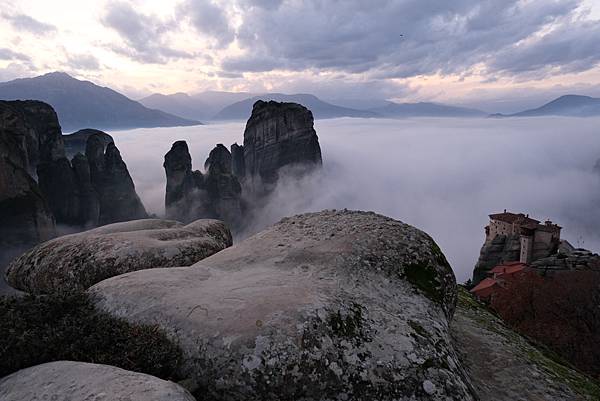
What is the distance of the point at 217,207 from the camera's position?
12500 cm

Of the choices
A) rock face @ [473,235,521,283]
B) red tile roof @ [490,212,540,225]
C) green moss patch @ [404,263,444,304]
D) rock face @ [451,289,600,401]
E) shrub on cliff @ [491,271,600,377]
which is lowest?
rock face @ [473,235,521,283]

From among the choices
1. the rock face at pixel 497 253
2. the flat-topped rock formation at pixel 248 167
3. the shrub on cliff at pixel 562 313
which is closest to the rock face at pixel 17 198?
the flat-topped rock formation at pixel 248 167

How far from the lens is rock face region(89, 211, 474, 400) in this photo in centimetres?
748

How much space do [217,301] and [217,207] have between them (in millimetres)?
118493

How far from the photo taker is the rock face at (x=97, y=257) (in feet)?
46.5

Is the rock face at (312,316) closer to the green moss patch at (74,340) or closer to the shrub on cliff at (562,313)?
the green moss patch at (74,340)

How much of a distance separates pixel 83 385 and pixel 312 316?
4331 millimetres

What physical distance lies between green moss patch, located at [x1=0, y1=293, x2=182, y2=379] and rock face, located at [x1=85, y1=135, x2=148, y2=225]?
110861mm

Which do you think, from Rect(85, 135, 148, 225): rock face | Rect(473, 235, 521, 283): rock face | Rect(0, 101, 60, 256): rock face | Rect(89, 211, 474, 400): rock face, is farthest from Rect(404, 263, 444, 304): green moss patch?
Rect(85, 135, 148, 225): rock face

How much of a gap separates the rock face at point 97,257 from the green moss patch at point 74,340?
5.18 meters

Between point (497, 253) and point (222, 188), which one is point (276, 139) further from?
point (497, 253)

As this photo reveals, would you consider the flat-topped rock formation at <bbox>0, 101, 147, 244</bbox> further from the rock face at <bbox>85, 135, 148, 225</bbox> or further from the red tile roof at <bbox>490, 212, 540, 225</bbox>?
the red tile roof at <bbox>490, 212, 540, 225</bbox>

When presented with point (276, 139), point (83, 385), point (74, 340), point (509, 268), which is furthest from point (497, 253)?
point (276, 139)

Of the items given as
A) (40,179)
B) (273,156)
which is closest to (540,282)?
(40,179)
